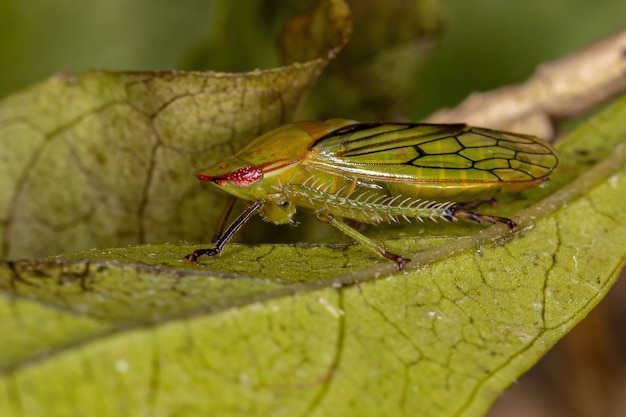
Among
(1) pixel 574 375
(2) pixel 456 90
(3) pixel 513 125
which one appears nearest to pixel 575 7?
(2) pixel 456 90

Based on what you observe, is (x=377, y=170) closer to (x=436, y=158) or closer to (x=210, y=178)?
(x=436, y=158)

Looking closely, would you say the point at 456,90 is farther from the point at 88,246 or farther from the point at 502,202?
the point at 88,246

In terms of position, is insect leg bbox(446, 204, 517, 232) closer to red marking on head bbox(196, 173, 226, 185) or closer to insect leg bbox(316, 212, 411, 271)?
insect leg bbox(316, 212, 411, 271)

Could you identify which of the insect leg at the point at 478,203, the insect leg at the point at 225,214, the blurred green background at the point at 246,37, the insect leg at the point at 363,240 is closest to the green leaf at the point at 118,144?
the insect leg at the point at 225,214

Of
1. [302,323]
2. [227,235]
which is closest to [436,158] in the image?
[227,235]

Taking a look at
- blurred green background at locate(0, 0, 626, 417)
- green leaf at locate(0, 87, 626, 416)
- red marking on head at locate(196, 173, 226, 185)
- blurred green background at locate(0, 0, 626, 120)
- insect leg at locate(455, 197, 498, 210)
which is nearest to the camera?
green leaf at locate(0, 87, 626, 416)

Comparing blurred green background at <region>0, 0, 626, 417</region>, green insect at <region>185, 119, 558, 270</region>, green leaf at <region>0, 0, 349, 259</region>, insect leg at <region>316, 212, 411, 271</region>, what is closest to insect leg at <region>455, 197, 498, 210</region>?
green insect at <region>185, 119, 558, 270</region>

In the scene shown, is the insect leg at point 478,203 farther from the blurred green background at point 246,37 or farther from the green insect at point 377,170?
the blurred green background at point 246,37
